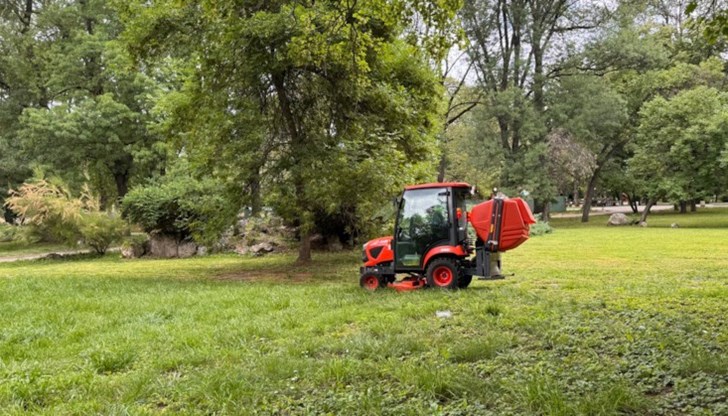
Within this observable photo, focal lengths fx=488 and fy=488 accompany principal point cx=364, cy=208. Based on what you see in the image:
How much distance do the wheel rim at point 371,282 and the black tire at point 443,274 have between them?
3.20 feet

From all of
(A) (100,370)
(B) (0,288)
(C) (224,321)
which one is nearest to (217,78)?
(B) (0,288)

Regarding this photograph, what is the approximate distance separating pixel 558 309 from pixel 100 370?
495 centimetres

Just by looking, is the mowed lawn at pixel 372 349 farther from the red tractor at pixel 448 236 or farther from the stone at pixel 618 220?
the stone at pixel 618 220

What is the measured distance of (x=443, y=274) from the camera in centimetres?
780

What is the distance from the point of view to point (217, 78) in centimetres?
1040

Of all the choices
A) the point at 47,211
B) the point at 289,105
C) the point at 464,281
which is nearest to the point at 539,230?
the point at 289,105

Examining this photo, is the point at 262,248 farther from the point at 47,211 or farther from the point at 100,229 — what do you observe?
the point at 47,211

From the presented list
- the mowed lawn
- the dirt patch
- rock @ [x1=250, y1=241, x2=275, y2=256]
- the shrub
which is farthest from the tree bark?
the shrub

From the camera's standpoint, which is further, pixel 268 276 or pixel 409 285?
pixel 268 276

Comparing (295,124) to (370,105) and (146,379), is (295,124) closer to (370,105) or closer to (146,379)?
(370,105)

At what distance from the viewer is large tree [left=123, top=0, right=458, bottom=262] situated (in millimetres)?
9703

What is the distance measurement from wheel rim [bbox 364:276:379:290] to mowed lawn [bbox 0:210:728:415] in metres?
0.27

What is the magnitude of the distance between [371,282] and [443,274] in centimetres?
132

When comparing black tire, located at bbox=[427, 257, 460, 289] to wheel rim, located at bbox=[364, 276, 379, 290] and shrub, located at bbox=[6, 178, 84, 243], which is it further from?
shrub, located at bbox=[6, 178, 84, 243]
